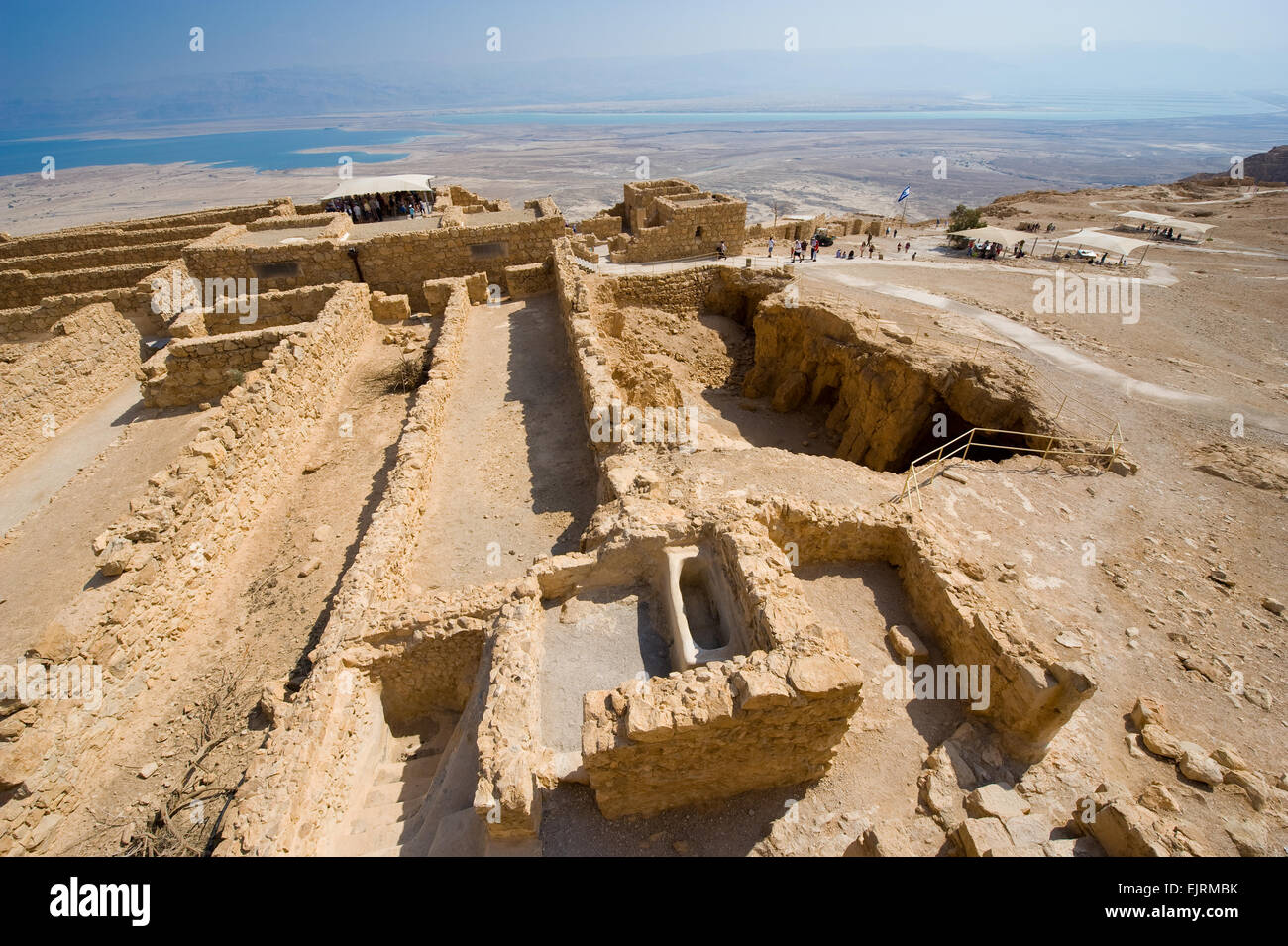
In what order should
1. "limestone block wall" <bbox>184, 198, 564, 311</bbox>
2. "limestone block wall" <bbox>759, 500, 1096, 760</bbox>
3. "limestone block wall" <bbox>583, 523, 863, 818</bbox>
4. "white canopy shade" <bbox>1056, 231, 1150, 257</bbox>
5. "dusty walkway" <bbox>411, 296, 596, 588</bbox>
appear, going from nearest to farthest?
"limestone block wall" <bbox>583, 523, 863, 818</bbox> → "limestone block wall" <bbox>759, 500, 1096, 760</bbox> → "dusty walkway" <bbox>411, 296, 596, 588</bbox> → "limestone block wall" <bbox>184, 198, 564, 311</bbox> → "white canopy shade" <bbox>1056, 231, 1150, 257</bbox>

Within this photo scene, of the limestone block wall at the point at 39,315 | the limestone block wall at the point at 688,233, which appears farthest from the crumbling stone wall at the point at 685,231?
the limestone block wall at the point at 39,315

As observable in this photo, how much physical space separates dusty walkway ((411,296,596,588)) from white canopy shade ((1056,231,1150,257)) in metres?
27.0

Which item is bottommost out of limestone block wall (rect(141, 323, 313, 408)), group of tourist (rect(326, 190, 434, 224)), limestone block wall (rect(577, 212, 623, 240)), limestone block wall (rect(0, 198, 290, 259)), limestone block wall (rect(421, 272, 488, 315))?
limestone block wall (rect(141, 323, 313, 408))

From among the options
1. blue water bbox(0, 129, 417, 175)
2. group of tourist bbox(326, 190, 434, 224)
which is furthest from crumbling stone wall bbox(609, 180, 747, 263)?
blue water bbox(0, 129, 417, 175)

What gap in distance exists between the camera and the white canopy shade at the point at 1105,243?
24703 millimetres

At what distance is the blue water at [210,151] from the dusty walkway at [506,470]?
127 m

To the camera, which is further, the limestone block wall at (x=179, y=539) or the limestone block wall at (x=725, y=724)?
the limestone block wall at (x=179, y=539)

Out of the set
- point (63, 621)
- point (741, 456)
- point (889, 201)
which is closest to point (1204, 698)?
point (741, 456)

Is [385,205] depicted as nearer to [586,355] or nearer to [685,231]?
[685,231]

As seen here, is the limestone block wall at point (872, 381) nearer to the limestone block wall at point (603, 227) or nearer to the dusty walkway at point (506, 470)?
the dusty walkway at point (506, 470)

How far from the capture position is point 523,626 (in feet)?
19.4

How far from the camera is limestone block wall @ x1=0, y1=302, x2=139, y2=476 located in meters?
11.5

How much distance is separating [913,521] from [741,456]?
3154mm

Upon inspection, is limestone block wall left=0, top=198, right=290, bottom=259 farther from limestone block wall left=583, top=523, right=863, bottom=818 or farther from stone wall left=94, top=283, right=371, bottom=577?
limestone block wall left=583, top=523, right=863, bottom=818
